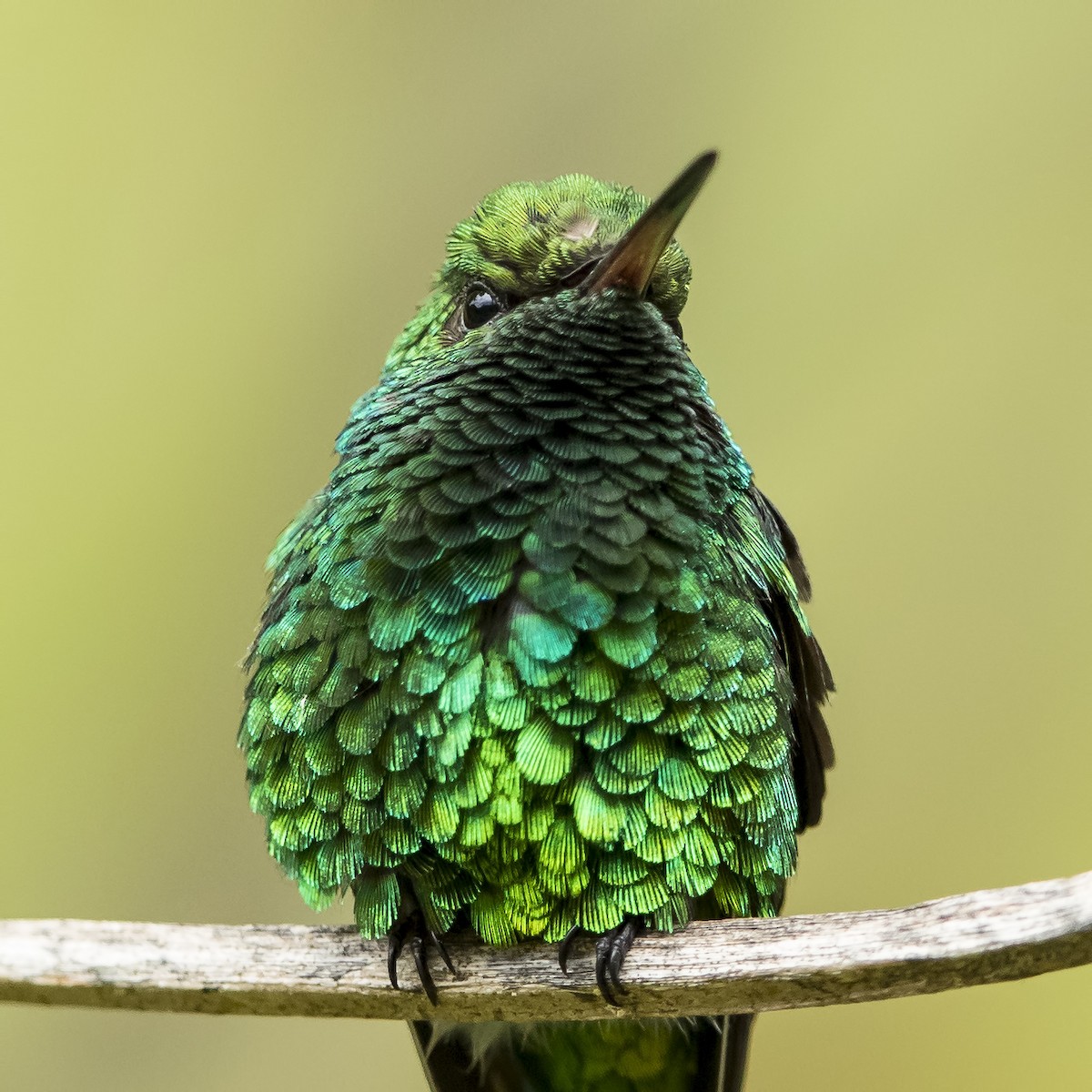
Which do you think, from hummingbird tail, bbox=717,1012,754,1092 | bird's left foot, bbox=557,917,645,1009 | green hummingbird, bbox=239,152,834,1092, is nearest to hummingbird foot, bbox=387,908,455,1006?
green hummingbird, bbox=239,152,834,1092

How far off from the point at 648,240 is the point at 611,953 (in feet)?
4.49

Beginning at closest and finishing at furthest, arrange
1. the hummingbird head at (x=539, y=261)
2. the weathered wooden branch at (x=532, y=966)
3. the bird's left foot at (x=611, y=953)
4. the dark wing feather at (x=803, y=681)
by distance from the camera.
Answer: the weathered wooden branch at (x=532, y=966), the bird's left foot at (x=611, y=953), the hummingbird head at (x=539, y=261), the dark wing feather at (x=803, y=681)

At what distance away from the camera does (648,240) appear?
8.38 ft

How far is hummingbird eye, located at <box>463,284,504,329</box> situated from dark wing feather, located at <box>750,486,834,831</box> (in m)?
0.71

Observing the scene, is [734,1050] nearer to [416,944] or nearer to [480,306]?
[416,944]

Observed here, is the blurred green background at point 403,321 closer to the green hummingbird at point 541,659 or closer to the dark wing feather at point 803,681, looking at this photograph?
the dark wing feather at point 803,681

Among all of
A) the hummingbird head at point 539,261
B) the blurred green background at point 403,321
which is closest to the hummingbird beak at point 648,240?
the hummingbird head at point 539,261

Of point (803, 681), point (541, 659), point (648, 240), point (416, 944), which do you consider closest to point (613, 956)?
point (416, 944)

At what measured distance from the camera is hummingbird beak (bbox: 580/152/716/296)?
2404 mm

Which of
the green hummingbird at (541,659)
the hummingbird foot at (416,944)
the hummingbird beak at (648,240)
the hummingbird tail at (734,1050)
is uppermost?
the hummingbird beak at (648,240)

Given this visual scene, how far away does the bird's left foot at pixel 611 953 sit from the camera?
2338 mm

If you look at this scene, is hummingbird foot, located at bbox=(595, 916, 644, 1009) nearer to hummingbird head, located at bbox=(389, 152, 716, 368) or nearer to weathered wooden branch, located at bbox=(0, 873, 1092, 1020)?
weathered wooden branch, located at bbox=(0, 873, 1092, 1020)

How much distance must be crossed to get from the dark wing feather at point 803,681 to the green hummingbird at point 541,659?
146 millimetres

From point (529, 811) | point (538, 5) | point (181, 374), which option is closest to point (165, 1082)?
point (181, 374)
